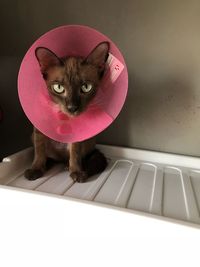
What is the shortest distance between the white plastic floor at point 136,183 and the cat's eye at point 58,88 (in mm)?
268

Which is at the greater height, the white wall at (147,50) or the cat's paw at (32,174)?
the white wall at (147,50)

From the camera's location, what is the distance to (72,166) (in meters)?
0.81

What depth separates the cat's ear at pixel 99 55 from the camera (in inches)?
26.9

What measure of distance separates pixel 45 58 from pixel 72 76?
0.28ft

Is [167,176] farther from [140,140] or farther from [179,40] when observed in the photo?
[179,40]

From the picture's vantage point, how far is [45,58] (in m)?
0.69

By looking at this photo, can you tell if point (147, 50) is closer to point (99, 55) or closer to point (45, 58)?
point (99, 55)

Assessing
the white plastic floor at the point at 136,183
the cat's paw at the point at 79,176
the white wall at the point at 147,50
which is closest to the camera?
the white plastic floor at the point at 136,183

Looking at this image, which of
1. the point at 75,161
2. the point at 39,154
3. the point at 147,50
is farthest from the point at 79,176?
the point at 147,50

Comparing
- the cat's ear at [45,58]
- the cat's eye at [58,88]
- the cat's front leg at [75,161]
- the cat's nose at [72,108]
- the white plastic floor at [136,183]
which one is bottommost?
the white plastic floor at [136,183]

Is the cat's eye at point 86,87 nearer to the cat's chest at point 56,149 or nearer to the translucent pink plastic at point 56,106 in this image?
the translucent pink plastic at point 56,106

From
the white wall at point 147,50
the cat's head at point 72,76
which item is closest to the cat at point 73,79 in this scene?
the cat's head at point 72,76

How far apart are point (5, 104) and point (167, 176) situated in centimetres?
80

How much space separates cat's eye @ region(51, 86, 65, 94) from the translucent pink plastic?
5 centimetres
